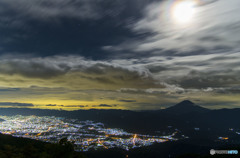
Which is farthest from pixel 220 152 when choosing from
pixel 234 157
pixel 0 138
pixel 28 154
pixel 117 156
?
pixel 0 138

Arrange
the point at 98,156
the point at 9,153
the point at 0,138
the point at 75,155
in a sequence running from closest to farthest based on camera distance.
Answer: the point at 9,153 → the point at 75,155 → the point at 0,138 → the point at 98,156

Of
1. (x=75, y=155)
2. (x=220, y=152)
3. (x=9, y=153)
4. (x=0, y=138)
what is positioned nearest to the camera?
(x=9, y=153)

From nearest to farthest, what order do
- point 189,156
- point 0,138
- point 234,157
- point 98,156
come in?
1. point 234,157
2. point 0,138
3. point 189,156
4. point 98,156

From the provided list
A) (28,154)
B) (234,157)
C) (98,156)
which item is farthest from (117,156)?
(28,154)

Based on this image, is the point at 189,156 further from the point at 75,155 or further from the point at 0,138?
the point at 0,138

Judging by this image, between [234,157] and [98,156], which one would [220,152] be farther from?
[98,156]

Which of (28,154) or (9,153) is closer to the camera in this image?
(9,153)

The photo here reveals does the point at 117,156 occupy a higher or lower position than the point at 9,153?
lower

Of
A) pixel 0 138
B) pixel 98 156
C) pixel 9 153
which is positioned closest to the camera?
pixel 9 153

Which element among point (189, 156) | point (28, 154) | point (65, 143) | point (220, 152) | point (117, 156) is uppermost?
point (65, 143)
